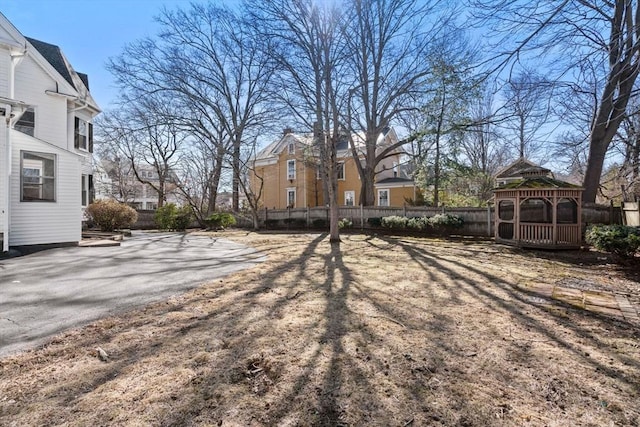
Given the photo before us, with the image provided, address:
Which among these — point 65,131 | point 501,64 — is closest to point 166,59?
point 65,131

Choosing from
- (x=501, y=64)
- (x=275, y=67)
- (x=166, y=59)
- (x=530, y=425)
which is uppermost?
(x=166, y=59)

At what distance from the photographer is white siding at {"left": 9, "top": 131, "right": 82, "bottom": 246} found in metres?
8.48

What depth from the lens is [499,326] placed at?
362cm

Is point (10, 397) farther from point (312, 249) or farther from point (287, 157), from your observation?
point (287, 157)

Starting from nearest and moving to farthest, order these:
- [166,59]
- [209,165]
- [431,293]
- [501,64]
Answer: [501,64] < [431,293] < [166,59] < [209,165]

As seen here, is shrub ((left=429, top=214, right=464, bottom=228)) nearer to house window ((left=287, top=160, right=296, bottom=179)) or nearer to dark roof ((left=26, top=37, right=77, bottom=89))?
house window ((left=287, top=160, right=296, bottom=179))

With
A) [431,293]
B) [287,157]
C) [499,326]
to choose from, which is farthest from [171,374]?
[287,157]

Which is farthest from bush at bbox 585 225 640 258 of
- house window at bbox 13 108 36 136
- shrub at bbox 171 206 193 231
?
house window at bbox 13 108 36 136

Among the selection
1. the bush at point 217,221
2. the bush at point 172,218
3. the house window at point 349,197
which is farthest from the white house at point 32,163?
the house window at point 349,197

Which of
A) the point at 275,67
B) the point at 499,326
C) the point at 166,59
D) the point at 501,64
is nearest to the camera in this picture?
the point at 499,326

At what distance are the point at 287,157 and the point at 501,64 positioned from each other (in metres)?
25.4

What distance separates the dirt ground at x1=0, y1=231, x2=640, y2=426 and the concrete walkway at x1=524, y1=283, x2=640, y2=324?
0.83 ft

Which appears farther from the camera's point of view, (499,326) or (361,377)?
(499,326)

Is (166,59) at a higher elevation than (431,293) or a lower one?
higher
